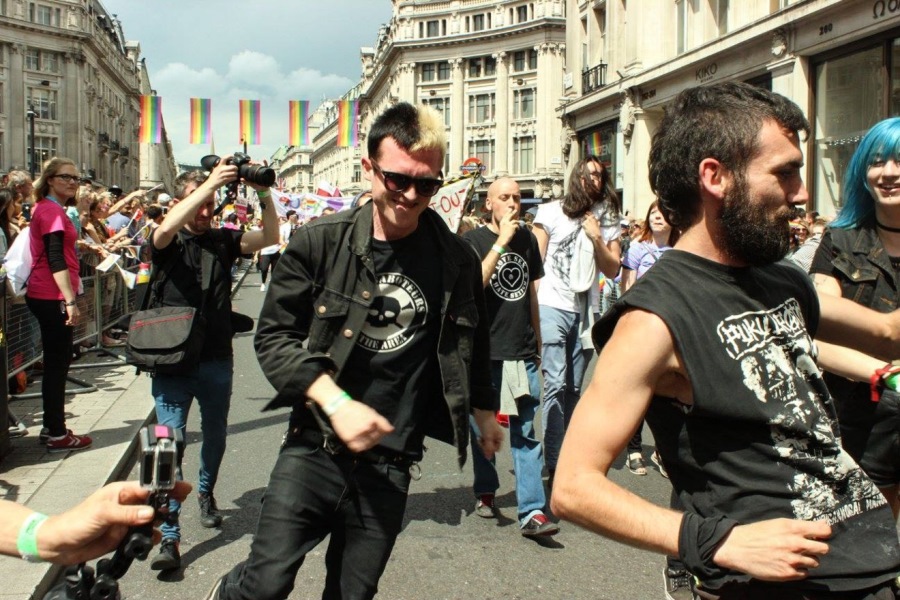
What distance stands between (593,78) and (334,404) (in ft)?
105

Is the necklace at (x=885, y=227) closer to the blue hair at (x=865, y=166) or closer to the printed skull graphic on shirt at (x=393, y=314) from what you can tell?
the blue hair at (x=865, y=166)

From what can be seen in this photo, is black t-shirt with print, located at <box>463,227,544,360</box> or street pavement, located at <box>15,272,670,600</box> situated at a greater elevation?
black t-shirt with print, located at <box>463,227,544,360</box>

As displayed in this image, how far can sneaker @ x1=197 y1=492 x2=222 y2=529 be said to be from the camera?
517 cm

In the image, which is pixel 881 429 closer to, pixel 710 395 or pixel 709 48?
pixel 710 395

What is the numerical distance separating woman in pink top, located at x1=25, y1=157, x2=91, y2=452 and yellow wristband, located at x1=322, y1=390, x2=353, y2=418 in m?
4.41

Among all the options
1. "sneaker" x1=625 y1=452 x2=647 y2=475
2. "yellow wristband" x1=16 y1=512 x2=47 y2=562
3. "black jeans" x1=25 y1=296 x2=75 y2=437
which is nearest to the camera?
"yellow wristband" x1=16 y1=512 x2=47 y2=562

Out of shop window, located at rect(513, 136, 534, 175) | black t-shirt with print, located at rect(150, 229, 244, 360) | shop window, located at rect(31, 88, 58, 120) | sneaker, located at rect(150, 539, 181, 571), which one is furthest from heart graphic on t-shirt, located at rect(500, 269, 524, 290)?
shop window, located at rect(31, 88, 58, 120)

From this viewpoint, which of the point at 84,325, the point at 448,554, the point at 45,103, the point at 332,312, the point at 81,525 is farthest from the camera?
the point at 45,103

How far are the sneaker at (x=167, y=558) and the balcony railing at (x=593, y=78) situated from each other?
29.5m

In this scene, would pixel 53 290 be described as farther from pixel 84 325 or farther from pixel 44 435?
pixel 84 325

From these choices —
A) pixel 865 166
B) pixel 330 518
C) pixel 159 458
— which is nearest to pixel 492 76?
pixel 865 166

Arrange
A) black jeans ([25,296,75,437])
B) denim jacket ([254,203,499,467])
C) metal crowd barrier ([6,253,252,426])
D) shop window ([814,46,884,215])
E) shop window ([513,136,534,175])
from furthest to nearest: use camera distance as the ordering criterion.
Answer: shop window ([513,136,534,175])
shop window ([814,46,884,215])
metal crowd barrier ([6,253,252,426])
black jeans ([25,296,75,437])
denim jacket ([254,203,499,467])

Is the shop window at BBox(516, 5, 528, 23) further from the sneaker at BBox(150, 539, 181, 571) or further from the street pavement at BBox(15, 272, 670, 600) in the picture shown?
the sneaker at BBox(150, 539, 181, 571)

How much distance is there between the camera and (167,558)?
4461 millimetres
